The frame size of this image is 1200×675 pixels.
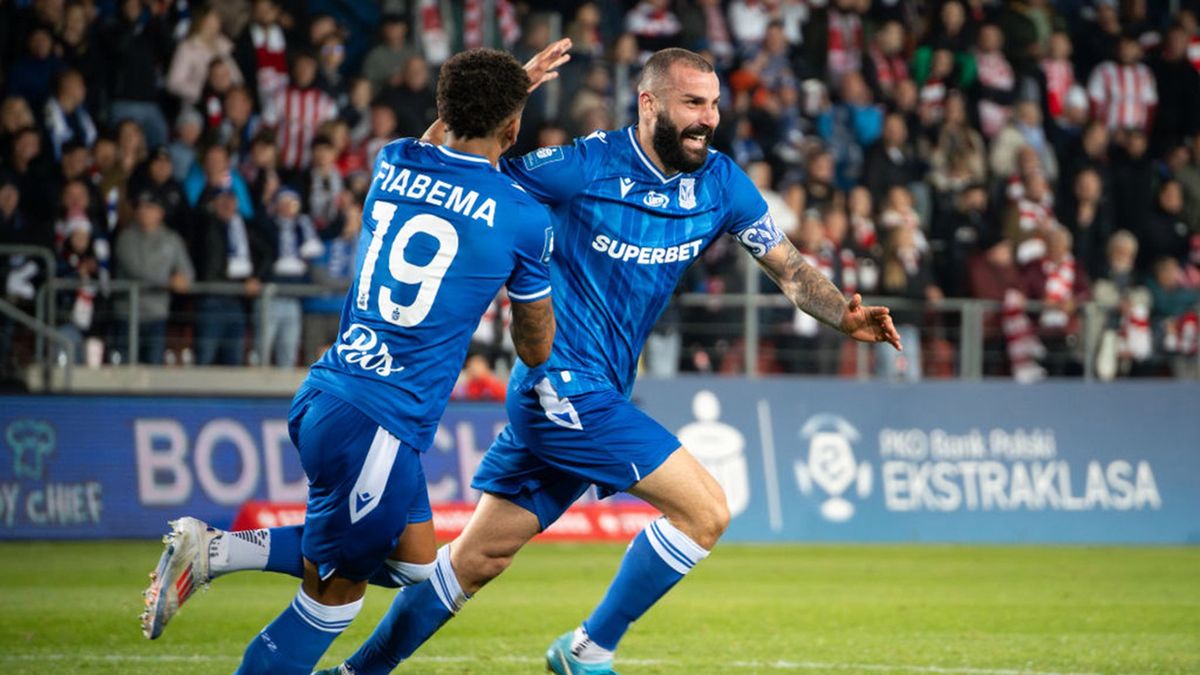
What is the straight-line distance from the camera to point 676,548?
710 centimetres

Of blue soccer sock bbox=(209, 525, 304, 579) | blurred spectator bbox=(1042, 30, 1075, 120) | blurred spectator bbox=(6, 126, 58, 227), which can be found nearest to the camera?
blue soccer sock bbox=(209, 525, 304, 579)

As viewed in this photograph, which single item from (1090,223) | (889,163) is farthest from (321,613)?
(1090,223)

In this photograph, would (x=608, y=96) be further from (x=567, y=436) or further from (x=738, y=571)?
(x=567, y=436)

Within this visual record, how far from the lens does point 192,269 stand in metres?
16.4

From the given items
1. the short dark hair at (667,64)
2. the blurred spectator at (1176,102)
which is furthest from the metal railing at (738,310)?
the short dark hair at (667,64)

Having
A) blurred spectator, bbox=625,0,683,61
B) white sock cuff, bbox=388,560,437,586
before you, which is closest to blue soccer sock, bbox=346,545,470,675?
white sock cuff, bbox=388,560,437,586

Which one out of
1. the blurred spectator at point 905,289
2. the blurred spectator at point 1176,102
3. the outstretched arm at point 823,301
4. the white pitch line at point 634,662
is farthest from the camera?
the blurred spectator at point 1176,102

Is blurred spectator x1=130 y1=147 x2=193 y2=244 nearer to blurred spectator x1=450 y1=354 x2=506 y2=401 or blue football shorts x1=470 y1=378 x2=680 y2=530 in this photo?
blurred spectator x1=450 y1=354 x2=506 y2=401

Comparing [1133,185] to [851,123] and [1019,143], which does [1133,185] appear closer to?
[1019,143]

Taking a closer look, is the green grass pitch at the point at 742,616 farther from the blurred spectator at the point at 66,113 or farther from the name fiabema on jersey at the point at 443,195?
the blurred spectator at the point at 66,113

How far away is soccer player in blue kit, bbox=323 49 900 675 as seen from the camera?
709cm

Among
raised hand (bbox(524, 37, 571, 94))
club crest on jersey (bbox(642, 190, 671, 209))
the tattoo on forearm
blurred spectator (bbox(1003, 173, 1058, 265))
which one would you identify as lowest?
blurred spectator (bbox(1003, 173, 1058, 265))

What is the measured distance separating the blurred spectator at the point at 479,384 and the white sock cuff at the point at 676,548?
9639 millimetres

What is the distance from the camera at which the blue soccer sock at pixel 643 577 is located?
7.10 metres
